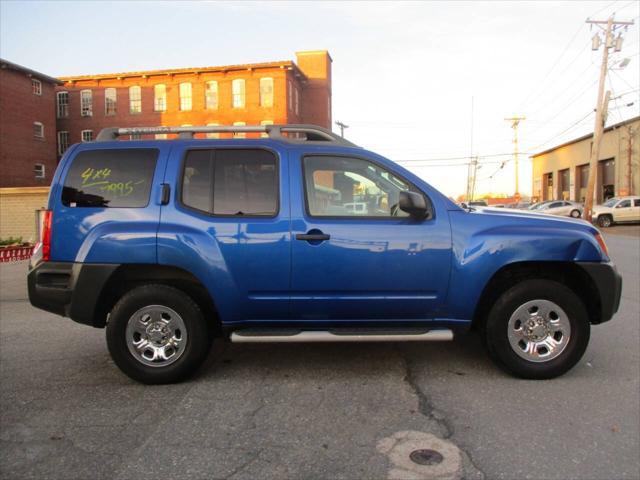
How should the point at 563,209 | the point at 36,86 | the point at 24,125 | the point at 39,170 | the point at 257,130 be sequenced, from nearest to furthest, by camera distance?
the point at 257,130 < the point at 563,209 < the point at 24,125 < the point at 36,86 < the point at 39,170

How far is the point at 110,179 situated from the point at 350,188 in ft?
6.69

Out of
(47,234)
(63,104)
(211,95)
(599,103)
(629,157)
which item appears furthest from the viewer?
(63,104)

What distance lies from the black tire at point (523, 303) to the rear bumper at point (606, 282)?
201mm

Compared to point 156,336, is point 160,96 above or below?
above

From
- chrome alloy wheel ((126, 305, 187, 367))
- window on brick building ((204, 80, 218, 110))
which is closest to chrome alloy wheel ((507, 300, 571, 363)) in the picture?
chrome alloy wheel ((126, 305, 187, 367))

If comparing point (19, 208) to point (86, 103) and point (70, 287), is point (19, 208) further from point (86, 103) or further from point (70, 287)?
point (86, 103)

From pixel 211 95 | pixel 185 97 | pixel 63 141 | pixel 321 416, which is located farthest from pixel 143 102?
pixel 321 416

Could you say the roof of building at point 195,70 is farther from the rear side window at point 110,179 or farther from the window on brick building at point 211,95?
the rear side window at point 110,179

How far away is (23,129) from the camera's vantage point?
3741 centimetres

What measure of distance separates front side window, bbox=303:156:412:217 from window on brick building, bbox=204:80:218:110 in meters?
Answer: 42.1

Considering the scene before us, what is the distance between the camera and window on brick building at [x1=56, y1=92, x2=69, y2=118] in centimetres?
4684

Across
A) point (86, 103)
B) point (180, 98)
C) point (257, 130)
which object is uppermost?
point (180, 98)

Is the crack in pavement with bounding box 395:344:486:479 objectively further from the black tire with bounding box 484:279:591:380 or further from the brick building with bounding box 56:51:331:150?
the brick building with bounding box 56:51:331:150

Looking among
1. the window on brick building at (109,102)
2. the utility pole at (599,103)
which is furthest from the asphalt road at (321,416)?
the window on brick building at (109,102)
